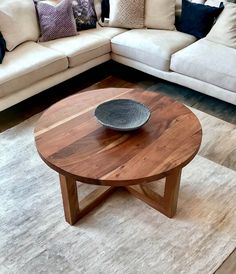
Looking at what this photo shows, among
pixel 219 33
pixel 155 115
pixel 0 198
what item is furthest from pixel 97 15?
pixel 0 198

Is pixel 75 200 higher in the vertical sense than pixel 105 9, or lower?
lower

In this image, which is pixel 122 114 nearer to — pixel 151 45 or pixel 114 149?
pixel 114 149

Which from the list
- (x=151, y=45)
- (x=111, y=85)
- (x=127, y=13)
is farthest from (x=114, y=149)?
(x=127, y=13)

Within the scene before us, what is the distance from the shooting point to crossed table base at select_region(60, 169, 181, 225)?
1.76 meters

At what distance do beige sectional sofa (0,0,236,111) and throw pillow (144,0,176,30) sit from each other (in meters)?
0.08

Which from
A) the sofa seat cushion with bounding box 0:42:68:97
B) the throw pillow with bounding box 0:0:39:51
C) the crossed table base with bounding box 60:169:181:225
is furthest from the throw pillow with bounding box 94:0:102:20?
the crossed table base with bounding box 60:169:181:225

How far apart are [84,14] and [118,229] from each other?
2092 millimetres

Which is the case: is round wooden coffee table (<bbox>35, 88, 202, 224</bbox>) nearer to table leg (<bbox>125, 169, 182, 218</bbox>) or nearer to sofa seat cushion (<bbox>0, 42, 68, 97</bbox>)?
table leg (<bbox>125, 169, 182, 218</bbox>)

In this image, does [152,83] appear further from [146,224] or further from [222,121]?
[146,224]

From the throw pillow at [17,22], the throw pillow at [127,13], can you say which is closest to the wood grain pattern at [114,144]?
the throw pillow at [17,22]

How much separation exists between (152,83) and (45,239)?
6.26 ft

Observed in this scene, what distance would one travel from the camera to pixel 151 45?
2898 mm

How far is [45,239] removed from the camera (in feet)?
5.96

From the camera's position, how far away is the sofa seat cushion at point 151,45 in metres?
2.86
